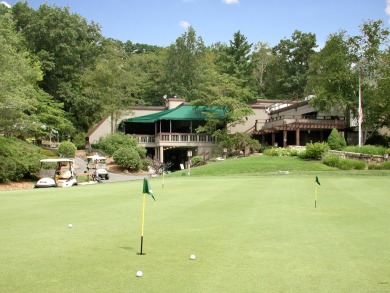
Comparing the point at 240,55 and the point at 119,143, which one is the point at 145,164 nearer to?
the point at 119,143

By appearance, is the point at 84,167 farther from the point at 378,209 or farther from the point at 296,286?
the point at 296,286

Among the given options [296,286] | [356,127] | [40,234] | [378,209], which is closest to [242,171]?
[356,127]

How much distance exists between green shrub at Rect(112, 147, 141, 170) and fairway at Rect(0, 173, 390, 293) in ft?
83.4

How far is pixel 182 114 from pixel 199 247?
39.3 m

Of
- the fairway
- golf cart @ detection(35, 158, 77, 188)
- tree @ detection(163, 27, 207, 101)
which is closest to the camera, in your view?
the fairway

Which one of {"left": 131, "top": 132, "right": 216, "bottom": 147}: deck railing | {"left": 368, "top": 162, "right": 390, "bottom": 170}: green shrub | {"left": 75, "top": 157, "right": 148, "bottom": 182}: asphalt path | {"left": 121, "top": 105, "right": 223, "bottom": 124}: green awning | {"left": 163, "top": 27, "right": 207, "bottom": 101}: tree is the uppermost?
{"left": 163, "top": 27, "right": 207, "bottom": 101}: tree

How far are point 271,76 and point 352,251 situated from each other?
235 ft

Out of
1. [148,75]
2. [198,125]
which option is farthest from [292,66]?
[198,125]

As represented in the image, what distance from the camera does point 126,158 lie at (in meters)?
38.7

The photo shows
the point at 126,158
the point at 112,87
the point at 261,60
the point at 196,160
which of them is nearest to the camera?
the point at 126,158

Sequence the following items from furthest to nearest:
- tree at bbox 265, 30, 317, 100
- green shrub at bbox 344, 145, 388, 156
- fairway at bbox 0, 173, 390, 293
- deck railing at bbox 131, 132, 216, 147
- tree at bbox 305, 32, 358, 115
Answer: tree at bbox 265, 30, 317, 100 → deck railing at bbox 131, 132, 216, 147 → tree at bbox 305, 32, 358, 115 → green shrub at bbox 344, 145, 388, 156 → fairway at bbox 0, 173, 390, 293

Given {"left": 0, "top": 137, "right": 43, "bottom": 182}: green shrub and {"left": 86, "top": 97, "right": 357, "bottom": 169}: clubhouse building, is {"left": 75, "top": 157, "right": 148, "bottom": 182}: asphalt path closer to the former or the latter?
{"left": 0, "top": 137, "right": 43, "bottom": 182}: green shrub

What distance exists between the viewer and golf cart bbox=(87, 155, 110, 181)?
108 ft

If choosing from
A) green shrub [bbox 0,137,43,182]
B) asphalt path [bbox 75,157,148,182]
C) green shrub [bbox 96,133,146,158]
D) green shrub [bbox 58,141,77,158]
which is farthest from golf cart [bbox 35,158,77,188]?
green shrub [bbox 96,133,146,158]
